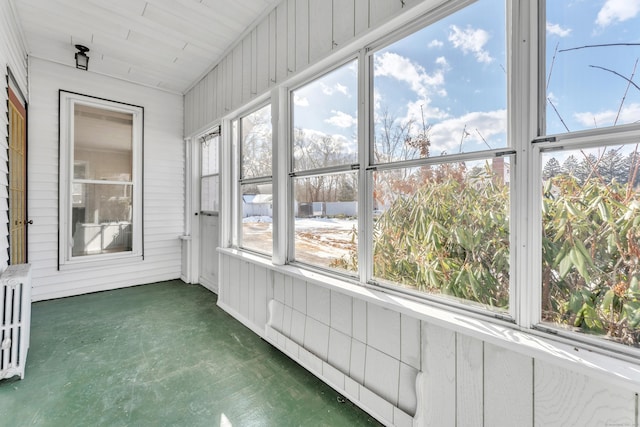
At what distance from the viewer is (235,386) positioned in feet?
6.58

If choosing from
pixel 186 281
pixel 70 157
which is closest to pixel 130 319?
pixel 186 281

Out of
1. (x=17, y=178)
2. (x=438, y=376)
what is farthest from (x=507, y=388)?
(x=17, y=178)

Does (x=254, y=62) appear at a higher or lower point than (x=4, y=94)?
higher

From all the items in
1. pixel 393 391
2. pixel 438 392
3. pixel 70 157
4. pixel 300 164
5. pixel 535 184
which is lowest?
pixel 393 391

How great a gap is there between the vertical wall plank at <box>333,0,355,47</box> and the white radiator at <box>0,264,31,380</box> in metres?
2.88

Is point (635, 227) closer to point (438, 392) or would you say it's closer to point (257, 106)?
point (438, 392)

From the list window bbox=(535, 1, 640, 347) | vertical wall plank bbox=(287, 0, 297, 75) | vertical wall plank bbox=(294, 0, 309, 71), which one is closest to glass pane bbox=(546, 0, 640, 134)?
window bbox=(535, 1, 640, 347)

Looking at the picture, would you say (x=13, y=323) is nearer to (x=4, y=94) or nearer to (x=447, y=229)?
(x=4, y=94)

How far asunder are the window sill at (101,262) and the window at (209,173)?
1.25 meters

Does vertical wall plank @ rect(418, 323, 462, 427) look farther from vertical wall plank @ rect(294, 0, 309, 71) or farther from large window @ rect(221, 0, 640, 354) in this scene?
vertical wall plank @ rect(294, 0, 309, 71)

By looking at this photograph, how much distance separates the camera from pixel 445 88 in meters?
1.50

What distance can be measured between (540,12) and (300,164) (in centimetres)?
170

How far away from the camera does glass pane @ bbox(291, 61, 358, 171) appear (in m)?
2.00

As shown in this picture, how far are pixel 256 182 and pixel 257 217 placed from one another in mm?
375
